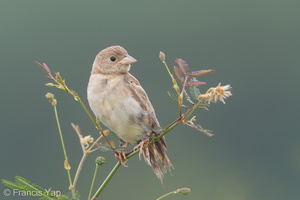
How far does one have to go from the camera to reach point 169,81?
3117 cm

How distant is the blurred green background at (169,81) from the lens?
1151 inches

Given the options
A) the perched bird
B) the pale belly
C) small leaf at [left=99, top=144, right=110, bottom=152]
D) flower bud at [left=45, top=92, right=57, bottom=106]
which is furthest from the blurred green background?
flower bud at [left=45, top=92, right=57, bottom=106]

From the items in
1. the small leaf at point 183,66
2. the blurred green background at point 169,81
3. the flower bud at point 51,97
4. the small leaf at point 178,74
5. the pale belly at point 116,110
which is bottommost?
the blurred green background at point 169,81

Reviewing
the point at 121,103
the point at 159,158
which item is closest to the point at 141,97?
the point at 121,103

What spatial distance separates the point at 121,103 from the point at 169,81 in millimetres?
26941

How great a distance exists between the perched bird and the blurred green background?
19.1 metres

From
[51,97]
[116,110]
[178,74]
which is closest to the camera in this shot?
[51,97]

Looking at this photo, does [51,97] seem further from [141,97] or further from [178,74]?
[141,97]

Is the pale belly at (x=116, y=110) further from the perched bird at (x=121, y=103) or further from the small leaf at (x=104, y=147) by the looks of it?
the small leaf at (x=104, y=147)

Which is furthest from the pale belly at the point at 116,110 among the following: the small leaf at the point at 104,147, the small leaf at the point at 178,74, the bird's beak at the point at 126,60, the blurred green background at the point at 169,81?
the blurred green background at the point at 169,81

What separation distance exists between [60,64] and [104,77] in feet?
99.9

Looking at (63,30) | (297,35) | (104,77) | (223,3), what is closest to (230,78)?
(297,35)

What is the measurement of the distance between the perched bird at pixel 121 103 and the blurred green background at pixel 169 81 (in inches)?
752

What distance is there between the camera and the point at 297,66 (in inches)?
1711
